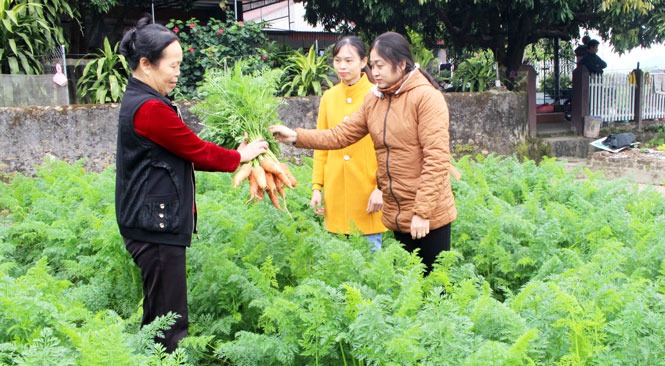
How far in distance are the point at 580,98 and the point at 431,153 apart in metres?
13.0

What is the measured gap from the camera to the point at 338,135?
4012mm

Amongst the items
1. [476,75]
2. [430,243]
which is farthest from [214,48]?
[430,243]

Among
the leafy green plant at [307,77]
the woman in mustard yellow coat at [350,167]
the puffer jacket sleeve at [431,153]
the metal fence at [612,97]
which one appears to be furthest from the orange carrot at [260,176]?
the metal fence at [612,97]

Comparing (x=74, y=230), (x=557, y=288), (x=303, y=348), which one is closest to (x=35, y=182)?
(x=74, y=230)

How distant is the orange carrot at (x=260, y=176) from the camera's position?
378cm

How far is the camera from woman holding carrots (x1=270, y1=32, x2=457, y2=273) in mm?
3484

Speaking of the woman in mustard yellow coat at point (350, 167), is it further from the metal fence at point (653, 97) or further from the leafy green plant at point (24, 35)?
the metal fence at point (653, 97)

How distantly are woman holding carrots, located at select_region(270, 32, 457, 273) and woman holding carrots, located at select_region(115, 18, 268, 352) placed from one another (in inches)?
45.4

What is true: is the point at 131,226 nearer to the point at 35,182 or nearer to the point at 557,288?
the point at 557,288

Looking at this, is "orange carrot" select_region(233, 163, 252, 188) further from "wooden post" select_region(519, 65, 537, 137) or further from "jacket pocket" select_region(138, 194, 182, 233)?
"wooden post" select_region(519, 65, 537, 137)

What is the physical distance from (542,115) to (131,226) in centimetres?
1494

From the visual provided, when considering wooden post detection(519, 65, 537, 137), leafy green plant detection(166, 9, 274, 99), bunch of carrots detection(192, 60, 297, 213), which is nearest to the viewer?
bunch of carrots detection(192, 60, 297, 213)

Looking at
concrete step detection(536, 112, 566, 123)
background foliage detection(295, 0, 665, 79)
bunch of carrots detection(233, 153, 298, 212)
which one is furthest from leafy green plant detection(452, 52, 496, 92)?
bunch of carrots detection(233, 153, 298, 212)

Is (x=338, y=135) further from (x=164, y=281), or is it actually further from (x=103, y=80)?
(x=103, y=80)
